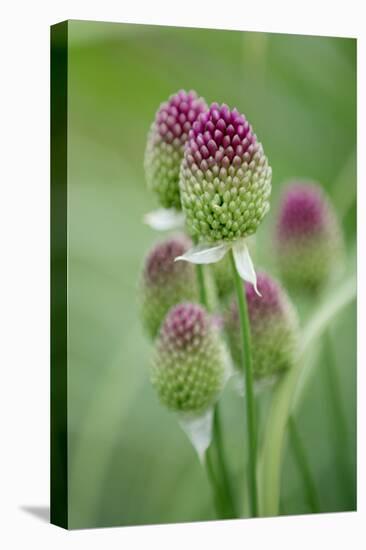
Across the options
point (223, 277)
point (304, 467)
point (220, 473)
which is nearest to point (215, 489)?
point (220, 473)

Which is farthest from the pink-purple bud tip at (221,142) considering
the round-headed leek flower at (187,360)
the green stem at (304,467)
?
the green stem at (304,467)

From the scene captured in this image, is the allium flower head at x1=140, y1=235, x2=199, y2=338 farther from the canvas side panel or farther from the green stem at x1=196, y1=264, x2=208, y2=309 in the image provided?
the canvas side panel

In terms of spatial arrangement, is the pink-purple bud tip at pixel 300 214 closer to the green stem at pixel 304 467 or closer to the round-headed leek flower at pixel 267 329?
the round-headed leek flower at pixel 267 329

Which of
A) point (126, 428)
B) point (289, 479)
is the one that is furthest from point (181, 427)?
point (289, 479)

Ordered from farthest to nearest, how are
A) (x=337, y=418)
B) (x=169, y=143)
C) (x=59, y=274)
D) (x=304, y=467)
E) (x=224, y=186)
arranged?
(x=337, y=418) < (x=304, y=467) < (x=59, y=274) < (x=169, y=143) < (x=224, y=186)

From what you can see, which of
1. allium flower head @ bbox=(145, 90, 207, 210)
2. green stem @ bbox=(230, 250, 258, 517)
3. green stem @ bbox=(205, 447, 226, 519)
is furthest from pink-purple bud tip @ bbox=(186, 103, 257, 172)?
green stem @ bbox=(205, 447, 226, 519)

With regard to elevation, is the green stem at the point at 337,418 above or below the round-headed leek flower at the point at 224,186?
below

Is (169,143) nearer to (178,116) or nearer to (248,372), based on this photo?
(178,116)
